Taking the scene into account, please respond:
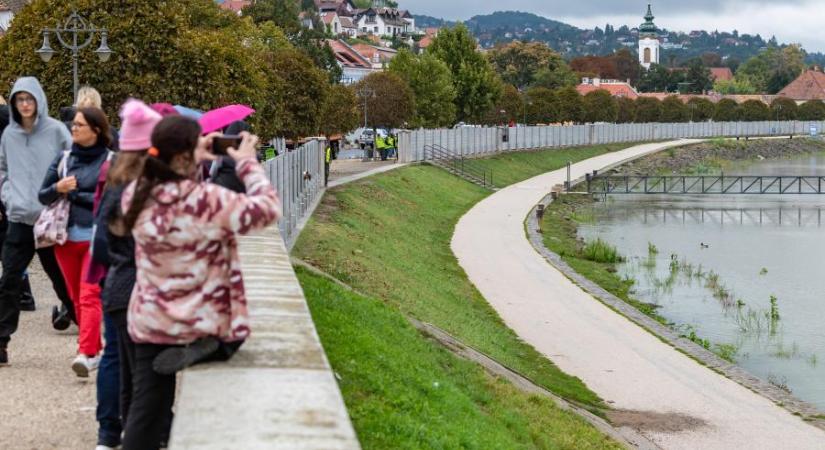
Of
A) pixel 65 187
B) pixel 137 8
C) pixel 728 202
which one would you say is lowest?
pixel 728 202

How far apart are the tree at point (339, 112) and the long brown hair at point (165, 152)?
150 feet

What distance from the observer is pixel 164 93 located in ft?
90.1

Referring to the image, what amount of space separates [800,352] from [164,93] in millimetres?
14389

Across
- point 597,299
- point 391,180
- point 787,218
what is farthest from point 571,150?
point 597,299

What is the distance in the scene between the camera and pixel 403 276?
23953 mm

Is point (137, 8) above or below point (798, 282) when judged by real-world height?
above

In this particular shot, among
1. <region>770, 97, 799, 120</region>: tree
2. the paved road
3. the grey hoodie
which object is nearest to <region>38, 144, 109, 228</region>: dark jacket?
the grey hoodie

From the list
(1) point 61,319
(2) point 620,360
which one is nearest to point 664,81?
(2) point 620,360

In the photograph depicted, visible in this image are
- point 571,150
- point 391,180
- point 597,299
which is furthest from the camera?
point 571,150

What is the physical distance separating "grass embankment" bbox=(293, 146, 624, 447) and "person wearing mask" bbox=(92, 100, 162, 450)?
7.69 feet

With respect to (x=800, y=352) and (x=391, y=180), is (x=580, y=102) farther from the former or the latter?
(x=800, y=352)

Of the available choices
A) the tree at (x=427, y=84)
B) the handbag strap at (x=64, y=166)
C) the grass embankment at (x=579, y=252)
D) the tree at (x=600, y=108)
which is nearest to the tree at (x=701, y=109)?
the tree at (x=600, y=108)

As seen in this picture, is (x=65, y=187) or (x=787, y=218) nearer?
(x=65, y=187)

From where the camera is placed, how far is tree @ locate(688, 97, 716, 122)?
137125 mm
